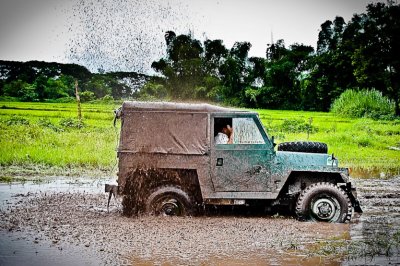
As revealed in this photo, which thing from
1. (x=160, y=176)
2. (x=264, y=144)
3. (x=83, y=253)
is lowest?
(x=83, y=253)

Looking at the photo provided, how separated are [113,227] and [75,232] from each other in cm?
68

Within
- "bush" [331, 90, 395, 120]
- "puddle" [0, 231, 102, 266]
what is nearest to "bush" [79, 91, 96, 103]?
"bush" [331, 90, 395, 120]

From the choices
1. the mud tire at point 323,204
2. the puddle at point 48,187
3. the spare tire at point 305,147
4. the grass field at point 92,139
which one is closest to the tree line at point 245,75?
the grass field at point 92,139

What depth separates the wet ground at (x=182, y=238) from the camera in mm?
7441

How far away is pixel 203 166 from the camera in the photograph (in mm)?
10102

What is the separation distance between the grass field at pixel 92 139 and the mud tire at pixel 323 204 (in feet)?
15.4

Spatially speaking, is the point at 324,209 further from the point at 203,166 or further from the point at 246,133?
the point at 203,166

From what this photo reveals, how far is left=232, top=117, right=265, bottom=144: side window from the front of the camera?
1016 cm

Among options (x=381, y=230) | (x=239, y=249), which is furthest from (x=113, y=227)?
(x=381, y=230)

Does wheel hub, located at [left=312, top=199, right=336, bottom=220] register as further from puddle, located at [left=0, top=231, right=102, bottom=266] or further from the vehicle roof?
puddle, located at [left=0, top=231, right=102, bottom=266]

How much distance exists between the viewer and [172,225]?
9.46 metres

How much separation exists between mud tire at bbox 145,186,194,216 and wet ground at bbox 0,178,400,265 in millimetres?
199

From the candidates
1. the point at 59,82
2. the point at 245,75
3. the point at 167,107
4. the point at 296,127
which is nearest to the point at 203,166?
the point at 167,107

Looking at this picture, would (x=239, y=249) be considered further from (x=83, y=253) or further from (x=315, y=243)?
(x=83, y=253)
